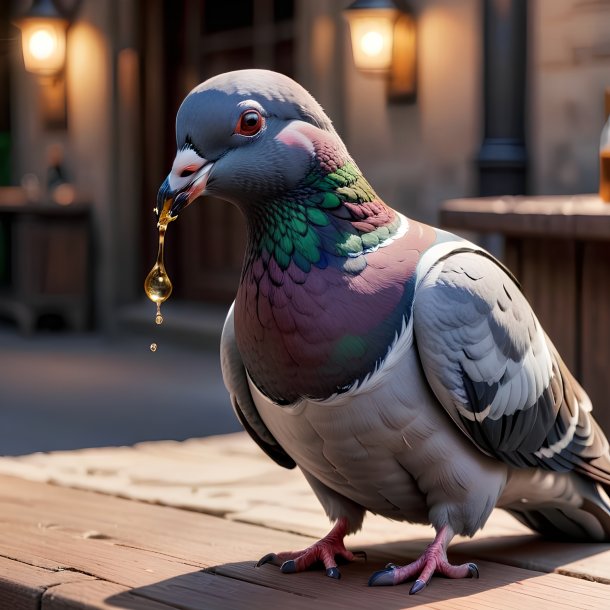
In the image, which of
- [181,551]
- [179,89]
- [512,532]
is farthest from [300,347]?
[179,89]

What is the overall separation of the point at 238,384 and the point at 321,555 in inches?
11.8

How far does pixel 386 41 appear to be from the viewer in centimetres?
570

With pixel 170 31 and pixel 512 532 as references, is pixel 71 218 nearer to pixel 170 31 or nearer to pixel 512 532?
pixel 170 31

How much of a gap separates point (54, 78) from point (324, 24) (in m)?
2.75

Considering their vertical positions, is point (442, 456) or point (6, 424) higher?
point (442, 456)

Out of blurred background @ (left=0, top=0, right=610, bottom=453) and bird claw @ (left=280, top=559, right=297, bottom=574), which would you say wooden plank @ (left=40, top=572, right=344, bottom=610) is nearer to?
bird claw @ (left=280, top=559, right=297, bottom=574)

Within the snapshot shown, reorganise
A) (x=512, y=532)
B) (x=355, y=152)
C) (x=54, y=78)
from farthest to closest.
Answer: (x=54, y=78), (x=355, y=152), (x=512, y=532)

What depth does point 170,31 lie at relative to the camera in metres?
7.71

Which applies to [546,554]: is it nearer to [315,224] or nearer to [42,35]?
[315,224]

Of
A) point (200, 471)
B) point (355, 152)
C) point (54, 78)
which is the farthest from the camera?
point (54, 78)

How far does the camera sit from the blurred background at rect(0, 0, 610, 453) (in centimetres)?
493

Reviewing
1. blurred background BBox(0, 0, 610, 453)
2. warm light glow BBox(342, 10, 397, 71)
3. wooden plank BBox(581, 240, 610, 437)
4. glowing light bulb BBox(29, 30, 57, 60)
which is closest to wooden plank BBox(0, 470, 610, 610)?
wooden plank BBox(581, 240, 610, 437)

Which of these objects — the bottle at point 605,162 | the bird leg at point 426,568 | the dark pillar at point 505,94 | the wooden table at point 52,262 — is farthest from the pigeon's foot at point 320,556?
the wooden table at point 52,262

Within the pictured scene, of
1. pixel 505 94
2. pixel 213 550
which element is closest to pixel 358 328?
pixel 213 550
